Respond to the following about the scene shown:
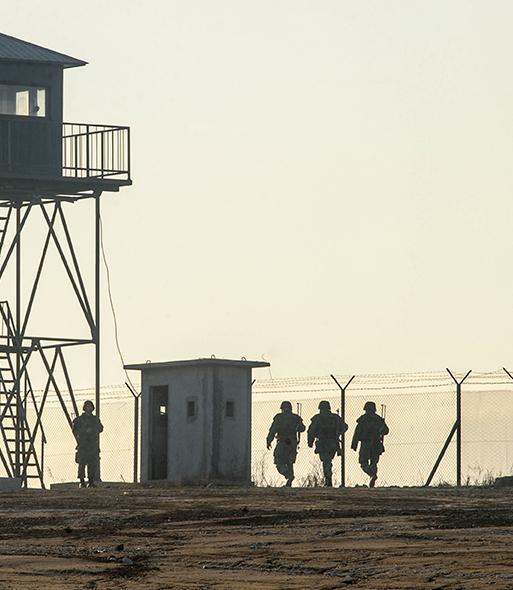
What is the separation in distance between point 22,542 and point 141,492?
956 centimetres

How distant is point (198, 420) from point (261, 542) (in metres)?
18.4

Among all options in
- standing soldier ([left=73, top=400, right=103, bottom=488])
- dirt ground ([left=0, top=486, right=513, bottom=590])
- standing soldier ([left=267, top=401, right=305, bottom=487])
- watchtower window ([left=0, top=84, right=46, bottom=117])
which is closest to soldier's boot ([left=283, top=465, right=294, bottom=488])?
standing soldier ([left=267, top=401, right=305, bottom=487])

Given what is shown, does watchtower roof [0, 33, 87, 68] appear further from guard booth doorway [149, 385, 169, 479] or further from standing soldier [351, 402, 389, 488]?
standing soldier [351, 402, 389, 488]

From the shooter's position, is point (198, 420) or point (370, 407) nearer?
point (370, 407)

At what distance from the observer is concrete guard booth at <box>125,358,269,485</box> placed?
131ft

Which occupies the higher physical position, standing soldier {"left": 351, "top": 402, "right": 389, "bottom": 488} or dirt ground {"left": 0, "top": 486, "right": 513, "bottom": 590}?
standing soldier {"left": 351, "top": 402, "right": 389, "bottom": 488}

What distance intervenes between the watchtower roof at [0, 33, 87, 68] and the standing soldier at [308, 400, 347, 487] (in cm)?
1066

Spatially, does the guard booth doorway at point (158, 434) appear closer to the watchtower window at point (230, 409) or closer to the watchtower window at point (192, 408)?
the watchtower window at point (192, 408)

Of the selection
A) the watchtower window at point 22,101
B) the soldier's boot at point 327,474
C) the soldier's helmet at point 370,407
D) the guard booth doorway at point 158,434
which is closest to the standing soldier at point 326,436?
the soldier's boot at point 327,474

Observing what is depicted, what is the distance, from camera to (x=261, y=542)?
70.8 feet

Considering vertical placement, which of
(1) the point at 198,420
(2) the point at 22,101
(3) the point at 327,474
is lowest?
(3) the point at 327,474

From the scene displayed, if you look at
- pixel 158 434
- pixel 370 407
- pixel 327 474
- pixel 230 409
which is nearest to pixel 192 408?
pixel 230 409

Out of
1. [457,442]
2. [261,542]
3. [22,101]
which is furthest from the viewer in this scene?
[22,101]

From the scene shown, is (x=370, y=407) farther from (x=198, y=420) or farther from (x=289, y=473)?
(x=198, y=420)
